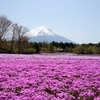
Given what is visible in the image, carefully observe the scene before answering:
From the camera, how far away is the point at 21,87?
30.6 feet

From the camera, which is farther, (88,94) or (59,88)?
(59,88)

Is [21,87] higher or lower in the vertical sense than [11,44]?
lower

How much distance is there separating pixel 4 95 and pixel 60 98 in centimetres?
237

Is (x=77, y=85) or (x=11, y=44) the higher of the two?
(x=11, y=44)

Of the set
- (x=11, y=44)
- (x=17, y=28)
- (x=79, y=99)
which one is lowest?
(x=79, y=99)

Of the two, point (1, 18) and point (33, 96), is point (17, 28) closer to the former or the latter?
point (1, 18)

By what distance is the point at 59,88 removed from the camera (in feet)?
30.4

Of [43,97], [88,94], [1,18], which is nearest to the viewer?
[43,97]

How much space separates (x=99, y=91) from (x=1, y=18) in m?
56.7

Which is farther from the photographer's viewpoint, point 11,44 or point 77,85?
point 11,44

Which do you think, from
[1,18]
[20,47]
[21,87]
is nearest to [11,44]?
[20,47]

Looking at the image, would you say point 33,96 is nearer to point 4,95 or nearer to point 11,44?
point 4,95

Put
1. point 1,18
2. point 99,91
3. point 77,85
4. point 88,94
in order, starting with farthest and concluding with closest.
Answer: point 1,18 → point 77,85 → point 99,91 → point 88,94

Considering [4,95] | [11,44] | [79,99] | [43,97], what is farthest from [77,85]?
[11,44]
